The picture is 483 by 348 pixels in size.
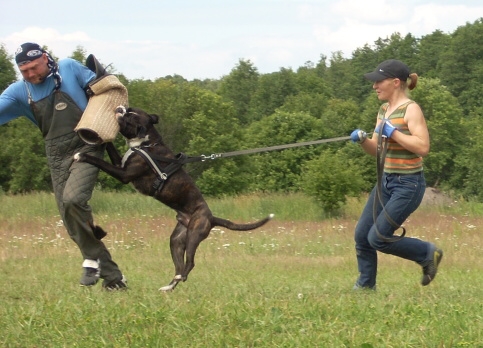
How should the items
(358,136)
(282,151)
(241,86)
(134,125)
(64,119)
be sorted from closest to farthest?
1. (358,136)
2. (134,125)
3. (64,119)
4. (282,151)
5. (241,86)

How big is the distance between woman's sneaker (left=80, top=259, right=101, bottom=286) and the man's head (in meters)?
1.70

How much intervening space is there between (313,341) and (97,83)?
3319mm

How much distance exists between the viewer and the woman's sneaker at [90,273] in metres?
7.56

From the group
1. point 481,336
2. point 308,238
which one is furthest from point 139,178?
point 308,238

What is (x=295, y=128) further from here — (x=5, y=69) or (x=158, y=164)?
(x=158, y=164)

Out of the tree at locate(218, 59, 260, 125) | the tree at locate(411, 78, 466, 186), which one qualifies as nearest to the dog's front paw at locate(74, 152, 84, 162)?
the tree at locate(411, 78, 466, 186)

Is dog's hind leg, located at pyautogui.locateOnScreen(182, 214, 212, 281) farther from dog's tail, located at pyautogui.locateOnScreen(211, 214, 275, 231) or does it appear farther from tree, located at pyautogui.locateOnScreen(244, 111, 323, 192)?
tree, located at pyautogui.locateOnScreen(244, 111, 323, 192)

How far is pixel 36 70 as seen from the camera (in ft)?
23.4

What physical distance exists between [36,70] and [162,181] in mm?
1447

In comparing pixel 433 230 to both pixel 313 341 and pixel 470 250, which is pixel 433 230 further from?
pixel 313 341

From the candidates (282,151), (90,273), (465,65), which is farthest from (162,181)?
→ (465,65)

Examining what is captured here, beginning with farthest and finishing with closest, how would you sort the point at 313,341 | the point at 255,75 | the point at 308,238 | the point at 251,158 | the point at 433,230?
1. the point at 255,75
2. the point at 251,158
3. the point at 433,230
4. the point at 308,238
5. the point at 313,341

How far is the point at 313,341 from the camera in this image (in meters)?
5.09

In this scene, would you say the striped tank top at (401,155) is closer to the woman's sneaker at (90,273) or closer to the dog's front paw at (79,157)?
the dog's front paw at (79,157)
